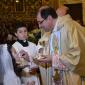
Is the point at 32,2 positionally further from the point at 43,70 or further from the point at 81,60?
the point at 81,60

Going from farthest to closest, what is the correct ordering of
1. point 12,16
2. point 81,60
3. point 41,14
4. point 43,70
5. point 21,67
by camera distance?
point 12,16 < point 43,70 < point 21,67 < point 41,14 < point 81,60

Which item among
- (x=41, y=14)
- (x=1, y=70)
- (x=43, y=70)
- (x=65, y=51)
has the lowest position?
(x=43, y=70)

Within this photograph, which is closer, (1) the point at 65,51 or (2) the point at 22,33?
(1) the point at 65,51

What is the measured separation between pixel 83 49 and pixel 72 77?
0.91 feet

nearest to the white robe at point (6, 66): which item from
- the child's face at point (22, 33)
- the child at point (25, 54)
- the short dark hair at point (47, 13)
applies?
the child at point (25, 54)

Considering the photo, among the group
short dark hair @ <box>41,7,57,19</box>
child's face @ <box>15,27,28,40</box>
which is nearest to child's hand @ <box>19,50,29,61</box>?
child's face @ <box>15,27,28,40</box>

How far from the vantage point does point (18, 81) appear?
297 centimetres

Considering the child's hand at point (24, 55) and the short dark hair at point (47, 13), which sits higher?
the short dark hair at point (47, 13)

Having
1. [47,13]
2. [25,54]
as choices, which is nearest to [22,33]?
[25,54]

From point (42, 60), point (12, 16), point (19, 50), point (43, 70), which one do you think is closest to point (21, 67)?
point (19, 50)

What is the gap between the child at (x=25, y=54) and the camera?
129 inches

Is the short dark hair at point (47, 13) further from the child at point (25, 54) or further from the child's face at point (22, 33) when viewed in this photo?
the child's face at point (22, 33)

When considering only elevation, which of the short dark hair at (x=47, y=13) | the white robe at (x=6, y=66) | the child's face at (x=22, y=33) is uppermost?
the short dark hair at (x=47, y=13)

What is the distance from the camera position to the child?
3.29m
